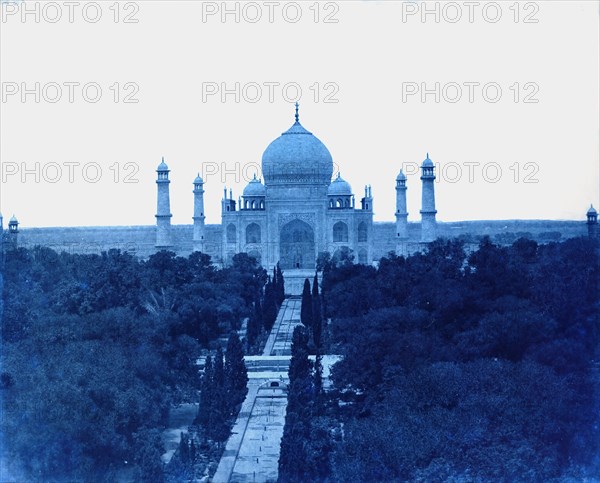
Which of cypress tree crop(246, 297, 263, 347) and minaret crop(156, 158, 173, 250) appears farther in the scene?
minaret crop(156, 158, 173, 250)

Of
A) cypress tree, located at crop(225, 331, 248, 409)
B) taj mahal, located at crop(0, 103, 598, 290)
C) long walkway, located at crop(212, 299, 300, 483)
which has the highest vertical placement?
taj mahal, located at crop(0, 103, 598, 290)

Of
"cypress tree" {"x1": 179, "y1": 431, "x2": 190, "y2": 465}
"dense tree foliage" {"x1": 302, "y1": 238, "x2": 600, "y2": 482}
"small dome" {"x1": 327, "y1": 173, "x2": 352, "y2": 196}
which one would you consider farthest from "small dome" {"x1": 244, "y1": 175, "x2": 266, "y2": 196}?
"cypress tree" {"x1": 179, "y1": 431, "x2": 190, "y2": 465}

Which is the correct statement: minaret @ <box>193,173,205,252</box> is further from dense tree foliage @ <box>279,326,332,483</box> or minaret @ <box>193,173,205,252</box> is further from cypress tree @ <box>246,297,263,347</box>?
dense tree foliage @ <box>279,326,332,483</box>

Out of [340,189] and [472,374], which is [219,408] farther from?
[340,189]

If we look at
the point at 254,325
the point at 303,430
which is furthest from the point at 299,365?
the point at 254,325

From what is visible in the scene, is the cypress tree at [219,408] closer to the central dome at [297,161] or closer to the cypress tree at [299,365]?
the cypress tree at [299,365]

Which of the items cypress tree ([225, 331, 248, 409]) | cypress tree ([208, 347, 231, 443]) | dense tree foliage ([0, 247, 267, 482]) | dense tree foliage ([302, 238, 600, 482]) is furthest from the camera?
cypress tree ([225, 331, 248, 409])

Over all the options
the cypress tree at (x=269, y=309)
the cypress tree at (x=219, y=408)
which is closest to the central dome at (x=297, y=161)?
the cypress tree at (x=269, y=309)
